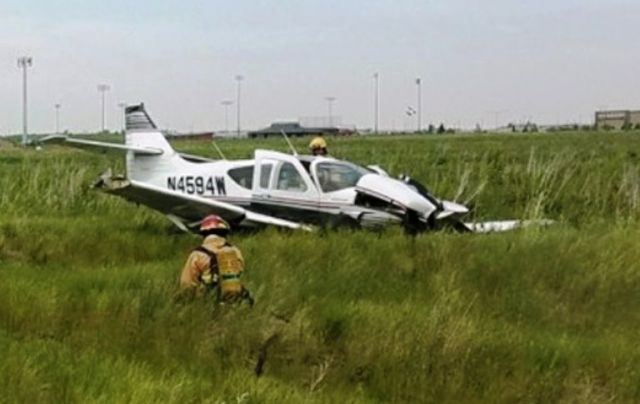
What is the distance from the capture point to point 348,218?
13.5 m

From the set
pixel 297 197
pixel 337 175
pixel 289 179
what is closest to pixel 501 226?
pixel 337 175

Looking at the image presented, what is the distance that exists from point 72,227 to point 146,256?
212 centimetres

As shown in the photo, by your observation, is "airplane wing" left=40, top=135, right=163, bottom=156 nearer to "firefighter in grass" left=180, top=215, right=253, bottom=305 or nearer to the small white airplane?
the small white airplane

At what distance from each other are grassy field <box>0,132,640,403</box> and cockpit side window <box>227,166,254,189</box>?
1.49m

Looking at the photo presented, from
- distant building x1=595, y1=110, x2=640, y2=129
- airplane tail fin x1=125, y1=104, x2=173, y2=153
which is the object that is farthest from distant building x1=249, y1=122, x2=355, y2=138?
airplane tail fin x1=125, y1=104, x2=173, y2=153

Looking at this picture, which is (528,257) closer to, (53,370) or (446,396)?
(446,396)

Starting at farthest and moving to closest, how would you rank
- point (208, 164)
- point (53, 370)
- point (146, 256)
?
point (208, 164) < point (146, 256) < point (53, 370)

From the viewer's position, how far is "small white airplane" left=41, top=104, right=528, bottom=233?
13.2 m

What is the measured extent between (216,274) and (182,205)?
21.0ft

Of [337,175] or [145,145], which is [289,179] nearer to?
[337,175]

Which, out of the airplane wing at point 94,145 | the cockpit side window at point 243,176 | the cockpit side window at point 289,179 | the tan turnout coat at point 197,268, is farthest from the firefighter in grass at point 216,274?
A: the airplane wing at point 94,145

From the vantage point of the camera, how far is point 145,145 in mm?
17359

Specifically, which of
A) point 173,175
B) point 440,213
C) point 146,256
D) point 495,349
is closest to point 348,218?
point 440,213

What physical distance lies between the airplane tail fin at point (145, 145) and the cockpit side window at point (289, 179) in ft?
10.2
